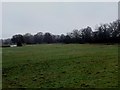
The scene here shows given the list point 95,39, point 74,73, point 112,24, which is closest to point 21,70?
point 74,73

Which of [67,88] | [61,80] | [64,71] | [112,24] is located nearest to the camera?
Result: [67,88]

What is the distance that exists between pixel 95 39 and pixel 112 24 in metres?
19.6

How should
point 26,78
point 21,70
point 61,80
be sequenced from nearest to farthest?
point 61,80 < point 26,78 < point 21,70

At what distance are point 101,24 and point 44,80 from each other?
304ft

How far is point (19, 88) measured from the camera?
38.7ft

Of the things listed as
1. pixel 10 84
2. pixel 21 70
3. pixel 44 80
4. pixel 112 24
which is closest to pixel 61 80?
pixel 44 80

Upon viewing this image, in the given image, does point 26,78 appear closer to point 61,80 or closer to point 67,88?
point 61,80

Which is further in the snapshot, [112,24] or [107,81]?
[112,24]

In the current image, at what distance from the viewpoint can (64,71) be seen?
16.3 meters

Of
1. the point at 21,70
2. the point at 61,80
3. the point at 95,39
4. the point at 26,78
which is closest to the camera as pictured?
the point at 61,80

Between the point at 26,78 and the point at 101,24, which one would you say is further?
the point at 101,24

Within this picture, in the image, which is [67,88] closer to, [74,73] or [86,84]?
[86,84]

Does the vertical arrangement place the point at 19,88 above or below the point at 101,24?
below

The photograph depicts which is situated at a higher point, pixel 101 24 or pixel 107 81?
pixel 101 24
